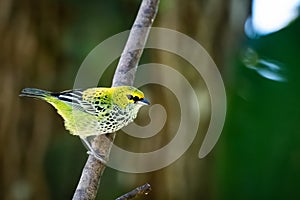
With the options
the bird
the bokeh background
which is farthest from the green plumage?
the bokeh background

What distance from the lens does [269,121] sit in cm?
116

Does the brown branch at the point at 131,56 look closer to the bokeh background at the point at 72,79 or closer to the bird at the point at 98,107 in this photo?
the bird at the point at 98,107

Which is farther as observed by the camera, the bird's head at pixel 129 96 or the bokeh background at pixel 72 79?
the bokeh background at pixel 72 79

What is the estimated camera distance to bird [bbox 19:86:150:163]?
949 mm

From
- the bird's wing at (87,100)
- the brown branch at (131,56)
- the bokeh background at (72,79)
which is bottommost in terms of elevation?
the bokeh background at (72,79)

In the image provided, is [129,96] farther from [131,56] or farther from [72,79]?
[72,79]

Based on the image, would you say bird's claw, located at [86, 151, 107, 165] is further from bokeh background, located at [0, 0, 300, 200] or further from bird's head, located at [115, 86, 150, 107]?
bokeh background, located at [0, 0, 300, 200]

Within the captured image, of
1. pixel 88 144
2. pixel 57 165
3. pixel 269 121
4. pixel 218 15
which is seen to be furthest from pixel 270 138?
pixel 57 165

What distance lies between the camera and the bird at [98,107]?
95 cm

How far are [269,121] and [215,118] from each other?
0.46 metres

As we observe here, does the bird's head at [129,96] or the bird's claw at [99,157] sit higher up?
the bird's head at [129,96]

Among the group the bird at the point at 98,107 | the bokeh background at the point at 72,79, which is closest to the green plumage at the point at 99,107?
the bird at the point at 98,107

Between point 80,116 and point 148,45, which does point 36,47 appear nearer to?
point 148,45

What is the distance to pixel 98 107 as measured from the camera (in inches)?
38.7
